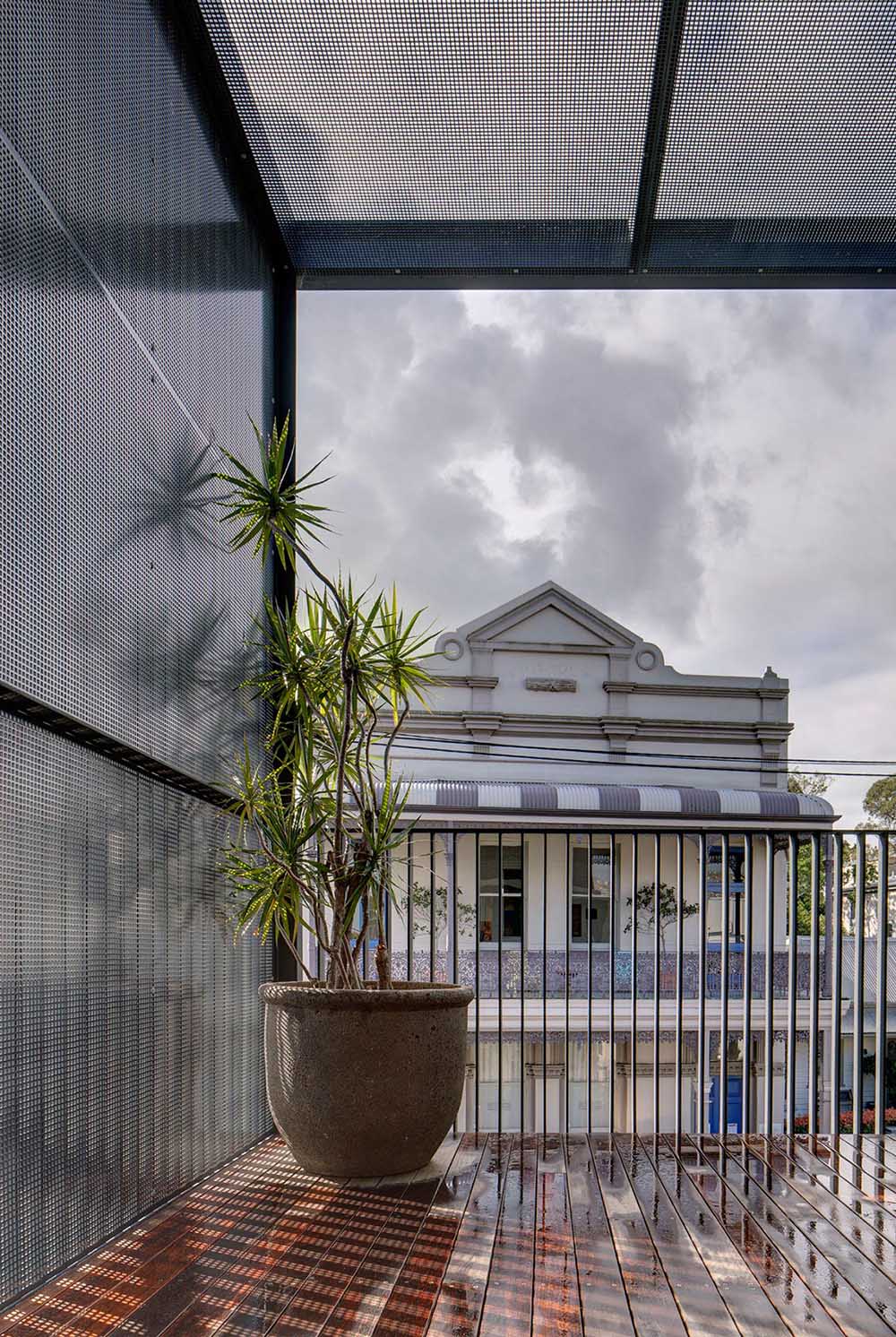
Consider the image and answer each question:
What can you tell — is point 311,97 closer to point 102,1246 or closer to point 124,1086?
point 124,1086

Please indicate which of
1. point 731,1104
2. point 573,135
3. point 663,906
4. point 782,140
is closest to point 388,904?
point 573,135

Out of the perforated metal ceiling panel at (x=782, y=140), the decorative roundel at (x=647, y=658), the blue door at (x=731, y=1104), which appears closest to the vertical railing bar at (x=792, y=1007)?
the perforated metal ceiling panel at (x=782, y=140)

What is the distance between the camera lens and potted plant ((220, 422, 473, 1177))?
9.84 ft

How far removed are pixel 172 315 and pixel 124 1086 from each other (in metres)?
1.78

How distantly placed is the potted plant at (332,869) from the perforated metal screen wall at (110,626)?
0.17 metres

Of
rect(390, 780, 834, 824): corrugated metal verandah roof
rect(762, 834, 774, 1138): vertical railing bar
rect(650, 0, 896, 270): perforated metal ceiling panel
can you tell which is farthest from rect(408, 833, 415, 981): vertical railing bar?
rect(390, 780, 834, 824): corrugated metal verandah roof

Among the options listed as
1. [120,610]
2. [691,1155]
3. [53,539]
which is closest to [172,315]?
[120,610]

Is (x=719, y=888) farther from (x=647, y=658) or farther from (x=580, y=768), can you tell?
(x=647, y=658)

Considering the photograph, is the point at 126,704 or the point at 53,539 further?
the point at 126,704

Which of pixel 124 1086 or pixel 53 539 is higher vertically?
pixel 53 539

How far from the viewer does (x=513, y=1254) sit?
7.84ft

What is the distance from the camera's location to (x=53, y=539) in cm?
213

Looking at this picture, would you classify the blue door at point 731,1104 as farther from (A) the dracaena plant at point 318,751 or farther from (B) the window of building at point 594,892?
(A) the dracaena plant at point 318,751

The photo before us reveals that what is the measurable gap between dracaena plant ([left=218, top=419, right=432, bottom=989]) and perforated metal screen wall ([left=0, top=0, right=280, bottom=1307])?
0.14 metres
